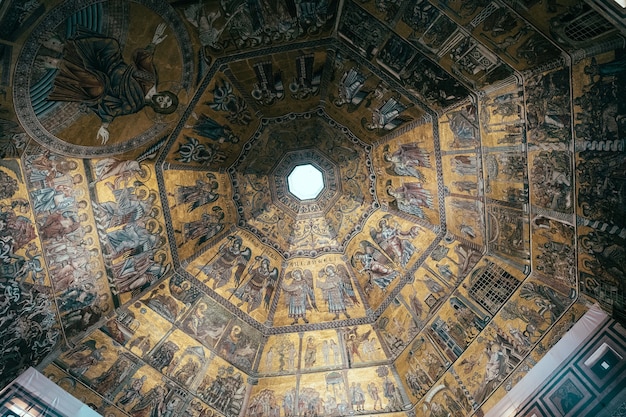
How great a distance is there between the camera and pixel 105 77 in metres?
8.43

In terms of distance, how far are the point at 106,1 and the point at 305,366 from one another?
990cm

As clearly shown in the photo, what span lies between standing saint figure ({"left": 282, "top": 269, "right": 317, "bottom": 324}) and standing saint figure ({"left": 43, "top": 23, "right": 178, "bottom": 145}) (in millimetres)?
6564

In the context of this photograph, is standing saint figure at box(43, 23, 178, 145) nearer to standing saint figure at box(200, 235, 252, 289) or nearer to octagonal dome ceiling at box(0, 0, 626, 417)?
octagonal dome ceiling at box(0, 0, 626, 417)

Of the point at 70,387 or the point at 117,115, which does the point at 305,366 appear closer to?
the point at 70,387

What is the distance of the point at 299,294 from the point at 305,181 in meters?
3.94

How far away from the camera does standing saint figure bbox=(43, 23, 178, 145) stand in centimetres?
780

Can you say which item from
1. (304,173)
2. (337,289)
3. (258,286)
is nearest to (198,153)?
(304,173)

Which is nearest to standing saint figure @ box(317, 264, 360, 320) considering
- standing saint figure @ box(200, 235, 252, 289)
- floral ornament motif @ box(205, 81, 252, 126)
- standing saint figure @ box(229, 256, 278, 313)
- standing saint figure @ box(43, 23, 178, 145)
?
standing saint figure @ box(229, 256, 278, 313)

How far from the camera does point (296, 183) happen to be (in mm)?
14461

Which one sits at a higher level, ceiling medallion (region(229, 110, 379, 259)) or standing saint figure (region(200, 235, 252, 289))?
ceiling medallion (region(229, 110, 379, 259))

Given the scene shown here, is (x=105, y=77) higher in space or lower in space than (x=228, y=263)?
lower

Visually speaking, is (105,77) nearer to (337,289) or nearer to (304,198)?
(304,198)

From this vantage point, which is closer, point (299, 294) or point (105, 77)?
point (105, 77)

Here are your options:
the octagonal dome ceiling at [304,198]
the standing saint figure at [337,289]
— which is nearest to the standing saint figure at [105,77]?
the octagonal dome ceiling at [304,198]
